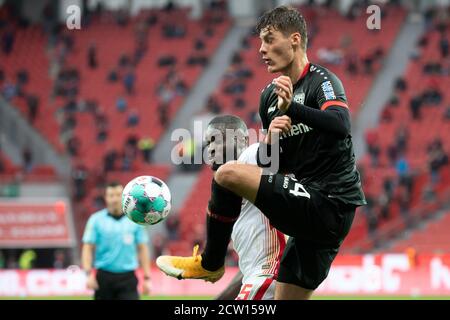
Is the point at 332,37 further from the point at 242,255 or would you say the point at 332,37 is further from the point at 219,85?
the point at 242,255

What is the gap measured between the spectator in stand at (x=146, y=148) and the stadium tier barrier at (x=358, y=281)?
933 cm

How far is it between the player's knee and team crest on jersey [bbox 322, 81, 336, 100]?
795 millimetres

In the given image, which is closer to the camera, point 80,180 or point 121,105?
point 80,180

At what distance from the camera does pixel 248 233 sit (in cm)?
692

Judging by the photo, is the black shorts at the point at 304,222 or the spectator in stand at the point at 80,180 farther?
the spectator in stand at the point at 80,180

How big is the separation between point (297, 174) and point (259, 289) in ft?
2.85

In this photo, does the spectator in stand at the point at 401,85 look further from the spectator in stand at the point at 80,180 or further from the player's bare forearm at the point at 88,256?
the player's bare forearm at the point at 88,256

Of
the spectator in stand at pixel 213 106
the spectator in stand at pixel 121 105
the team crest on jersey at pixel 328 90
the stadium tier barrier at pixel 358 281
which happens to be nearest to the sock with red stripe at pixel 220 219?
the team crest on jersey at pixel 328 90

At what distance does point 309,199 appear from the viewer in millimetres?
6176

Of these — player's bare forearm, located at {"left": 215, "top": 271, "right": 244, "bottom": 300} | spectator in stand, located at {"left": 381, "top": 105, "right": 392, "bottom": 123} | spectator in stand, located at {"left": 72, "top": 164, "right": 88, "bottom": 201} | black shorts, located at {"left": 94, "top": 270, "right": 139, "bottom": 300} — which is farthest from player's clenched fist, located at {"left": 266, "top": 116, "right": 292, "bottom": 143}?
spectator in stand, located at {"left": 381, "top": 105, "right": 392, "bottom": 123}

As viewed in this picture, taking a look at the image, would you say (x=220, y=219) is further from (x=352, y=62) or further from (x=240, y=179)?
(x=352, y=62)

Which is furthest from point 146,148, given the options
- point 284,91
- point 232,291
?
point 284,91

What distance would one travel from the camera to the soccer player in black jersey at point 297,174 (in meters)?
6.09
